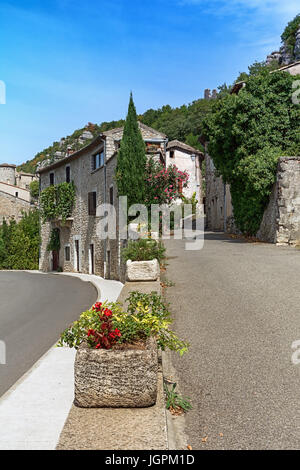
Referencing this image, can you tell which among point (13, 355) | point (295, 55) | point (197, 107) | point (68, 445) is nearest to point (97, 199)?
point (13, 355)

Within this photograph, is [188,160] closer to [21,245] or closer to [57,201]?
[57,201]

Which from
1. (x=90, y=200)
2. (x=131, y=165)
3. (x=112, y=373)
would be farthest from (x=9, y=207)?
(x=112, y=373)

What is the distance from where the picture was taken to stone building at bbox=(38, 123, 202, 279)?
24.0 metres

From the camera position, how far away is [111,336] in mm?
3688

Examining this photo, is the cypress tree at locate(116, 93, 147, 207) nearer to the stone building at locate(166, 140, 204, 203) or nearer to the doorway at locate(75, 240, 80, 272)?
the doorway at locate(75, 240, 80, 272)

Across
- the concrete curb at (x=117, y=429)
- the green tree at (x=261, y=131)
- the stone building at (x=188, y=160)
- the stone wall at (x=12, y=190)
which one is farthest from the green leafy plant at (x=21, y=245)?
the concrete curb at (x=117, y=429)

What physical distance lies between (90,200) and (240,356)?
76.1ft

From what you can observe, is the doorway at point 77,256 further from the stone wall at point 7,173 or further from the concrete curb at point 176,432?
the stone wall at point 7,173

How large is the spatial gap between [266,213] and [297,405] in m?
14.7

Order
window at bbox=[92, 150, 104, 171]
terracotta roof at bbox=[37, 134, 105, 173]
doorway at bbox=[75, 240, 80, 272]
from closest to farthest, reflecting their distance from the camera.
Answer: terracotta roof at bbox=[37, 134, 105, 173] < window at bbox=[92, 150, 104, 171] < doorway at bbox=[75, 240, 80, 272]

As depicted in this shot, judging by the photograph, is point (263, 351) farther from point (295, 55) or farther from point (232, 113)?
point (295, 55)

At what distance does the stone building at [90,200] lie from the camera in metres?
24.0

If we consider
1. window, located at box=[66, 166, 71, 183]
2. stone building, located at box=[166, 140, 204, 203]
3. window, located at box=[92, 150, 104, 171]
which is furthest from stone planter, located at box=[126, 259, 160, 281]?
stone building, located at box=[166, 140, 204, 203]

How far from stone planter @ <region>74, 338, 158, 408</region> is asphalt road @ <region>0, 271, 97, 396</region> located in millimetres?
2729
